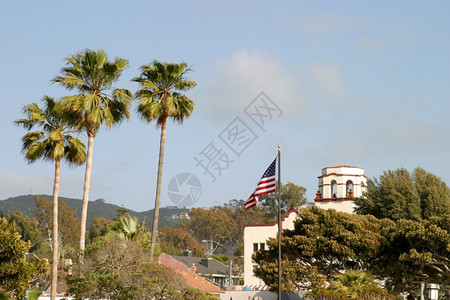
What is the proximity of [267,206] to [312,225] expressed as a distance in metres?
95.0

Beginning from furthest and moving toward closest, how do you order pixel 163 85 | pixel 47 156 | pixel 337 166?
pixel 337 166 → pixel 163 85 → pixel 47 156

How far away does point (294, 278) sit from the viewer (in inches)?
1962

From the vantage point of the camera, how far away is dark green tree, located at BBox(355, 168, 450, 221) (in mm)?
60344

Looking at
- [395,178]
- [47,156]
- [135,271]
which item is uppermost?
[395,178]

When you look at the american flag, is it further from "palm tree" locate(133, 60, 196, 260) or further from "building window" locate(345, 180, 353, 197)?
"building window" locate(345, 180, 353, 197)

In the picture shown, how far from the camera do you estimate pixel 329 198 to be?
75.9 meters

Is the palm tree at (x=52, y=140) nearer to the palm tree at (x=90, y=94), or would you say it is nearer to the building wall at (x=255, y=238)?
the palm tree at (x=90, y=94)

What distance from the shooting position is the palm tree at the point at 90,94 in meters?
36.8

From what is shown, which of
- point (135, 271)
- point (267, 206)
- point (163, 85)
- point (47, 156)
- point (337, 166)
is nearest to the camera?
point (135, 271)

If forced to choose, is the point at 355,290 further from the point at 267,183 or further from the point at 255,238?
the point at 255,238

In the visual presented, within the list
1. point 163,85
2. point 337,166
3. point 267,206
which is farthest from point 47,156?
point 267,206

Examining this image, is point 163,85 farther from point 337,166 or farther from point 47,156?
point 337,166

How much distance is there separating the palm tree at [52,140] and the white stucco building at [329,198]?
40519 millimetres

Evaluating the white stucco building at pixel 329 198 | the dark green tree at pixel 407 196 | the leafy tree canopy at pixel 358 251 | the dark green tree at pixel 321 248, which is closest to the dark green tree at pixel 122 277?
the dark green tree at pixel 321 248
